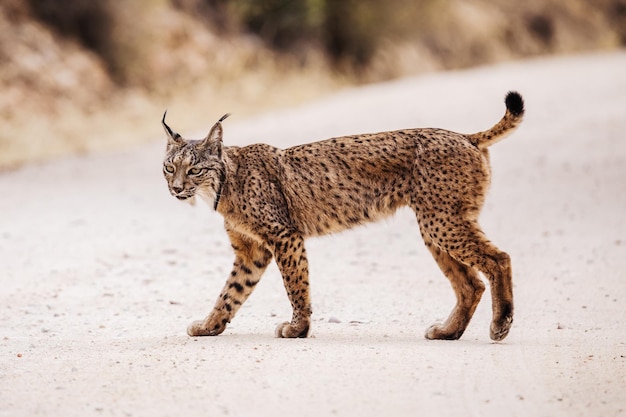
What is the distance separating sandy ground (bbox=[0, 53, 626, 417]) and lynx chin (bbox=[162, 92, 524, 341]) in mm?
294

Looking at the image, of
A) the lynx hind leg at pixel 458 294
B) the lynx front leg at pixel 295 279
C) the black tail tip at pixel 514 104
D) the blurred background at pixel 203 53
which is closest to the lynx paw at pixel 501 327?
the lynx hind leg at pixel 458 294

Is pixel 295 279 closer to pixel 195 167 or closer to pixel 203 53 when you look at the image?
pixel 195 167

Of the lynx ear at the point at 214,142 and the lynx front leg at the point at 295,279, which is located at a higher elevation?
the lynx ear at the point at 214,142

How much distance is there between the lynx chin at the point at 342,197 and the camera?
23.1 ft

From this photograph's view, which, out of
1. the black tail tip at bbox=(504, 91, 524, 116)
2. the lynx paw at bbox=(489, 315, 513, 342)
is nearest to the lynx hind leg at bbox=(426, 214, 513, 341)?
the lynx paw at bbox=(489, 315, 513, 342)

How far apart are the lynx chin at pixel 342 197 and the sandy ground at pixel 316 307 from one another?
294 mm

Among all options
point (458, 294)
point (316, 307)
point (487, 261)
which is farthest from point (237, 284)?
point (487, 261)

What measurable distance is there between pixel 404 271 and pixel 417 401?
435 cm

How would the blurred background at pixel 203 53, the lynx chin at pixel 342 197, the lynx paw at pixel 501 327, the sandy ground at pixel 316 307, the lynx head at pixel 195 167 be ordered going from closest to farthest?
the sandy ground at pixel 316 307 → the lynx paw at pixel 501 327 → the lynx chin at pixel 342 197 → the lynx head at pixel 195 167 → the blurred background at pixel 203 53

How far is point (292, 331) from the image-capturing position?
7117mm

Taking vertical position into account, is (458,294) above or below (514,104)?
below

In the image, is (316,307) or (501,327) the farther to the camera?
(316,307)

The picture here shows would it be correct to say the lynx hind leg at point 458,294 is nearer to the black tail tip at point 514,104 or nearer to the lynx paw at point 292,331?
the lynx paw at point 292,331

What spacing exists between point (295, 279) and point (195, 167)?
964 millimetres
